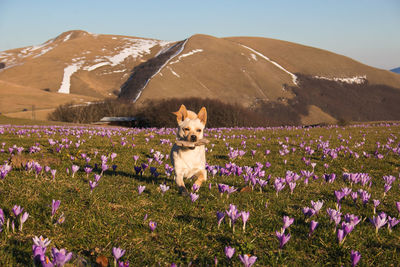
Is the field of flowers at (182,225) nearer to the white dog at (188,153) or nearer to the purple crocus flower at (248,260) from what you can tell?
the purple crocus flower at (248,260)

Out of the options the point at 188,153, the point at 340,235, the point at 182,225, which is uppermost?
the point at 188,153

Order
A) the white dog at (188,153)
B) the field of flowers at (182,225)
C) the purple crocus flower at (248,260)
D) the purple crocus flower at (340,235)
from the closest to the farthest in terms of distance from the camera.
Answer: the purple crocus flower at (248,260) < the field of flowers at (182,225) < the purple crocus flower at (340,235) < the white dog at (188,153)

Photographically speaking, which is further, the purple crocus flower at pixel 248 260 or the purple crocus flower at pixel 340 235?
the purple crocus flower at pixel 340 235

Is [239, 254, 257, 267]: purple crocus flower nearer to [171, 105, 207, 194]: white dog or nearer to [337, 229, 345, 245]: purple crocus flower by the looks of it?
[337, 229, 345, 245]: purple crocus flower

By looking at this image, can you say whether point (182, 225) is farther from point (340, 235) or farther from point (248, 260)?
point (340, 235)

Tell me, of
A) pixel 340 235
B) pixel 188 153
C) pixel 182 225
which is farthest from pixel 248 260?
pixel 188 153

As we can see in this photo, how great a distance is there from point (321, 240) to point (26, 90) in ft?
515

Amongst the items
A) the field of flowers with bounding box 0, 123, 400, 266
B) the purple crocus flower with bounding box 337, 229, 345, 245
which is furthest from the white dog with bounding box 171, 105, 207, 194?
the purple crocus flower with bounding box 337, 229, 345, 245

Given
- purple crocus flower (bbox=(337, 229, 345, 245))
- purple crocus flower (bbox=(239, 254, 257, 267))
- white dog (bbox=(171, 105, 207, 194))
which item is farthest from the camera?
white dog (bbox=(171, 105, 207, 194))

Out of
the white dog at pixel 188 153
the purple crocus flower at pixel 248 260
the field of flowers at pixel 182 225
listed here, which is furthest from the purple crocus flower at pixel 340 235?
the white dog at pixel 188 153

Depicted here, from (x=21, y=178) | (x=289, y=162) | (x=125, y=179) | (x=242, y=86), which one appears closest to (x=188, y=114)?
(x=125, y=179)

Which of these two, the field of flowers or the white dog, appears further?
the white dog

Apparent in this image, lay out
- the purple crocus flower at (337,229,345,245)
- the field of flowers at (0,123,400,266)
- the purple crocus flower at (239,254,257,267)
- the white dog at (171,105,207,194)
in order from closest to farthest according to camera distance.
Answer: the purple crocus flower at (239,254,257,267), the field of flowers at (0,123,400,266), the purple crocus flower at (337,229,345,245), the white dog at (171,105,207,194)

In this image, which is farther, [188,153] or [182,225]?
[188,153]
